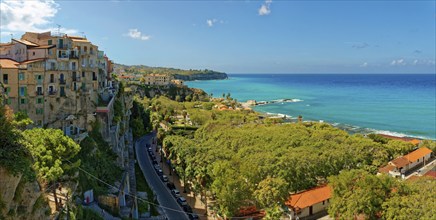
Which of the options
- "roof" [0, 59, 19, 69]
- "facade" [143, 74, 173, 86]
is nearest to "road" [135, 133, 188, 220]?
"roof" [0, 59, 19, 69]

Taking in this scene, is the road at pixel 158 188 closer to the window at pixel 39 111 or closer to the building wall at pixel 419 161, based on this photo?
the window at pixel 39 111

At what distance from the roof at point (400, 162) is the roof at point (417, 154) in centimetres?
153

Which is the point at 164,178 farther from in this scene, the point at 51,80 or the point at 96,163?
the point at 51,80

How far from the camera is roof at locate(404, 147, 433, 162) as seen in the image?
4728 centimetres

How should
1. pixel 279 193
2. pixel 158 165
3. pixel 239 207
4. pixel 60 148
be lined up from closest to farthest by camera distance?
pixel 60 148, pixel 279 193, pixel 239 207, pixel 158 165

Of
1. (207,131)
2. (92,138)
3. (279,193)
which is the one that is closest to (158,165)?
(207,131)

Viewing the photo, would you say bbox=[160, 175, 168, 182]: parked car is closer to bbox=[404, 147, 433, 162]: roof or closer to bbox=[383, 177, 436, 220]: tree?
bbox=[383, 177, 436, 220]: tree

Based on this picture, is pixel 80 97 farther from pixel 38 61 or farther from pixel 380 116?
pixel 380 116

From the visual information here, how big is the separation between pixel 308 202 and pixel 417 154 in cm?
2644

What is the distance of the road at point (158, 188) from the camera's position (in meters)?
35.3

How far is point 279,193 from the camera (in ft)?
95.5

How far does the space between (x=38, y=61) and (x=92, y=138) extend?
9.23 m

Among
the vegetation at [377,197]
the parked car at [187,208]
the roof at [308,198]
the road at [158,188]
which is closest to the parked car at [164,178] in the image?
the road at [158,188]

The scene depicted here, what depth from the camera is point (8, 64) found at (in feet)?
105
